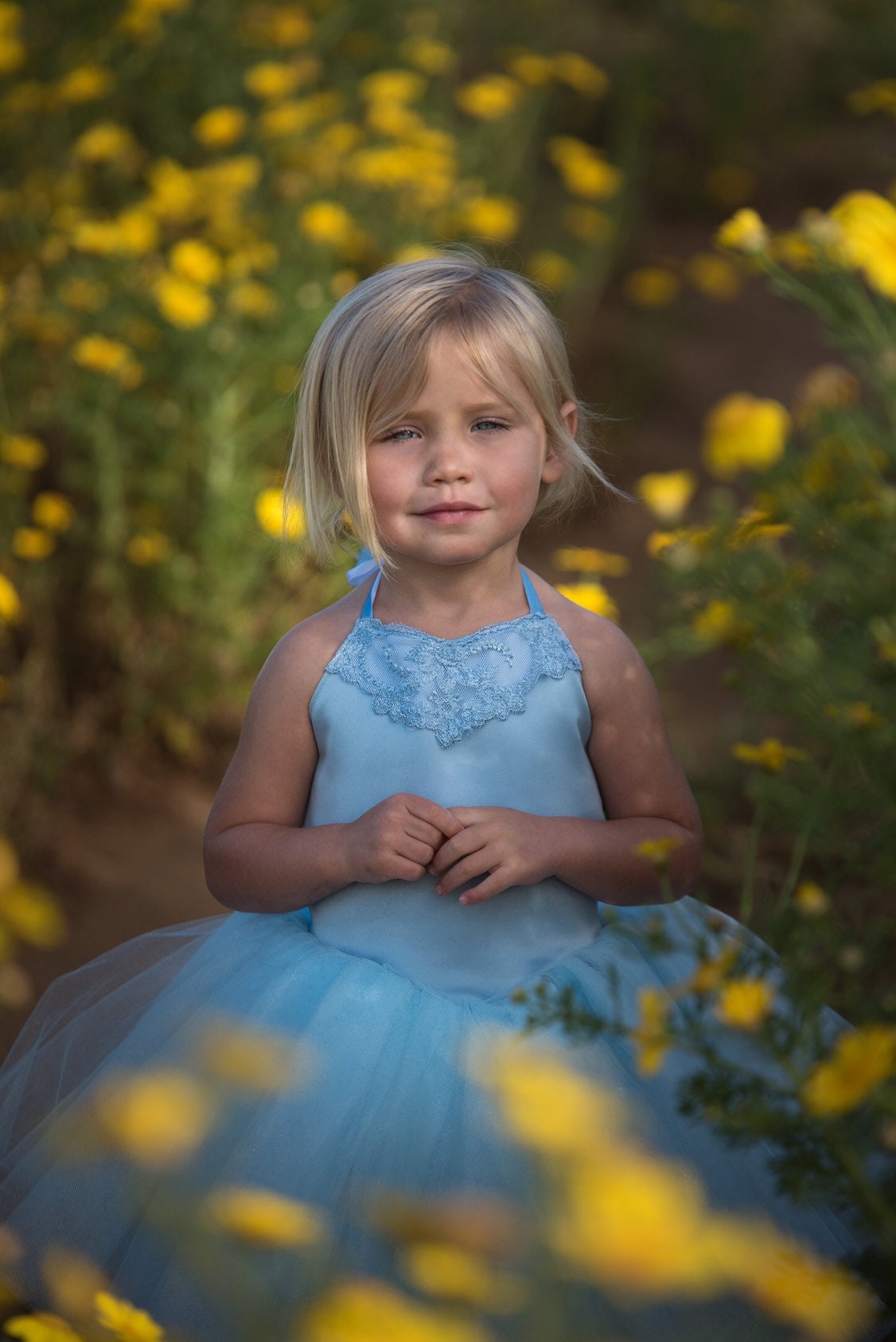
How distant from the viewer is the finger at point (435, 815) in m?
1.16

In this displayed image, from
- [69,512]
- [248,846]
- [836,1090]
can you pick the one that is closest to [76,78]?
[69,512]

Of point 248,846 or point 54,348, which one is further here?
point 54,348

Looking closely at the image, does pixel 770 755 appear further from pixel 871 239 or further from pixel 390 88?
pixel 390 88

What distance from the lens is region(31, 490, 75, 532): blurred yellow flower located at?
229cm

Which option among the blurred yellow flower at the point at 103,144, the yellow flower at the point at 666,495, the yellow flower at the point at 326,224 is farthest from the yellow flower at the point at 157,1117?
the blurred yellow flower at the point at 103,144

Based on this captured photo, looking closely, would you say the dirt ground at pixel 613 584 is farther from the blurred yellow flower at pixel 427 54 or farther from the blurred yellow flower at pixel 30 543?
the blurred yellow flower at pixel 427 54

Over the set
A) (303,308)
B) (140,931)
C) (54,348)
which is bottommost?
(140,931)

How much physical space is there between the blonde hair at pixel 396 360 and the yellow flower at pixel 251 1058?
44cm

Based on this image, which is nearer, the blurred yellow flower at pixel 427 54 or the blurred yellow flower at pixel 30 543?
the blurred yellow flower at pixel 30 543

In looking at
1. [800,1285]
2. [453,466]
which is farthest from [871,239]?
[800,1285]

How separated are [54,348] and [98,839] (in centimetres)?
91

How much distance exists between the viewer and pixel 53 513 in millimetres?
2289

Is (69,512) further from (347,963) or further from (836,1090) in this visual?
(836,1090)

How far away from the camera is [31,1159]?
129 centimetres
